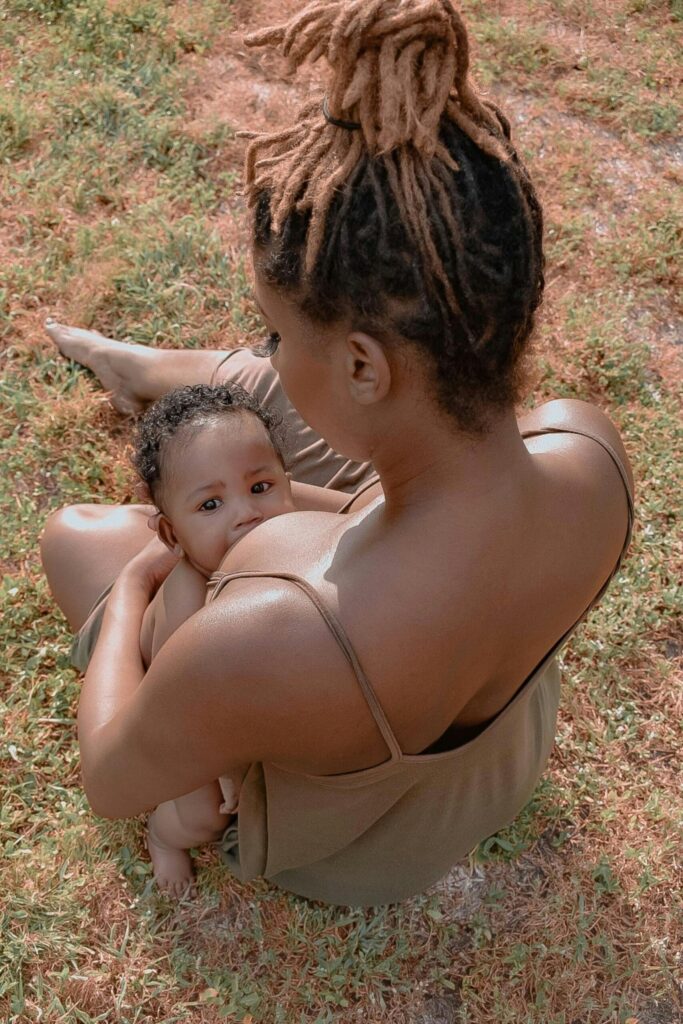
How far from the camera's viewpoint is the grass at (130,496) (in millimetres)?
2637

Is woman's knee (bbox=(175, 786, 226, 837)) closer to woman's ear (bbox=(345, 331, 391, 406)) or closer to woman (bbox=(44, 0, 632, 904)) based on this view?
woman (bbox=(44, 0, 632, 904))

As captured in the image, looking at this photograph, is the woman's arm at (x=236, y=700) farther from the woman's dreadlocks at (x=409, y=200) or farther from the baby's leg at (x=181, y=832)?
the baby's leg at (x=181, y=832)

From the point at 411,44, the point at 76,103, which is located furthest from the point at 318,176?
the point at 76,103

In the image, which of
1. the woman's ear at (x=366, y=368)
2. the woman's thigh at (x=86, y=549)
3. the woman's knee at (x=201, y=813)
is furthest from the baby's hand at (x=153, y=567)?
the woman's ear at (x=366, y=368)

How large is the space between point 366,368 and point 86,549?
1.62 metres

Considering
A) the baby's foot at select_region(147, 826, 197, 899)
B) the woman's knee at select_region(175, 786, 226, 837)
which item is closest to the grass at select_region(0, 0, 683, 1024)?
the baby's foot at select_region(147, 826, 197, 899)

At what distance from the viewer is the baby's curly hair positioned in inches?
102

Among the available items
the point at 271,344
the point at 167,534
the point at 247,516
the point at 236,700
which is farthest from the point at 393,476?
the point at 167,534

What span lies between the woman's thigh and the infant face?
32 cm

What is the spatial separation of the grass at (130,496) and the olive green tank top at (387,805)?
267 millimetres

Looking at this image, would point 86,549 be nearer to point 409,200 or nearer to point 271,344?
point 271,344

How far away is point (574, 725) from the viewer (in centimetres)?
307

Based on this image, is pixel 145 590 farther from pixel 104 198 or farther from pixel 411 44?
pixel 104 198

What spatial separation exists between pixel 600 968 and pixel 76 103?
389cm
